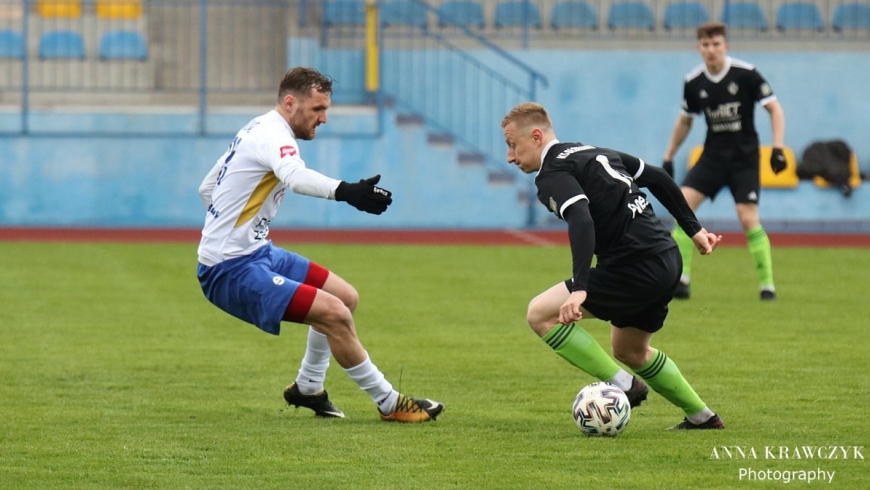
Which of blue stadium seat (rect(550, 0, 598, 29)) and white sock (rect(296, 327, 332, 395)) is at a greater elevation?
blue stadium seat (rect(550, 0, 598, 29))

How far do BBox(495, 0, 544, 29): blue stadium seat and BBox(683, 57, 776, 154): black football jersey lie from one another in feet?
34.7

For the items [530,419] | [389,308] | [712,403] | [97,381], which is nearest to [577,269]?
[530,419]

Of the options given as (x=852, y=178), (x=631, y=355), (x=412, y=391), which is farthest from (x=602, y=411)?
(x=852, y=178)

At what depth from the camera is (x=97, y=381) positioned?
766 cm

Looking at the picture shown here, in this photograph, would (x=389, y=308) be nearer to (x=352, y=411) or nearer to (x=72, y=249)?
(x=352, y=411)

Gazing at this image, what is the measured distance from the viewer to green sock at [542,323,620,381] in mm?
6113

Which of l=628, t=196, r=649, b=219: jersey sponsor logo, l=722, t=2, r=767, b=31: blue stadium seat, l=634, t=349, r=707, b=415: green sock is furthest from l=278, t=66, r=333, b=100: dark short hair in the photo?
l=722, t=2, r=767, b=31: blue stadium seat

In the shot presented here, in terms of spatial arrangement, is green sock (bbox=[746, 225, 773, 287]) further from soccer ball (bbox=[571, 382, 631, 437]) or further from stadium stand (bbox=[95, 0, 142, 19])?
stadium stand (bbox=[95, 0, 142, 19])

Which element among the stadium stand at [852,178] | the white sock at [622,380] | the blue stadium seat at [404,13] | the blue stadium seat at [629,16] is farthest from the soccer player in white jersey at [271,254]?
the blue stadium seat at [629,16]

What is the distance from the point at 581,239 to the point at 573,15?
1689 centimetres

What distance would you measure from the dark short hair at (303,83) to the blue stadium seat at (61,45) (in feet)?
49.9

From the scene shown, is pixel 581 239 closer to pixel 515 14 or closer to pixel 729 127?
pixel 729 127

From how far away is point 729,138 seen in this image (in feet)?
37.7

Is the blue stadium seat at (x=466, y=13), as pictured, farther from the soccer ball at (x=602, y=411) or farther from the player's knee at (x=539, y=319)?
the soccer ball at (x=602, y=411)
